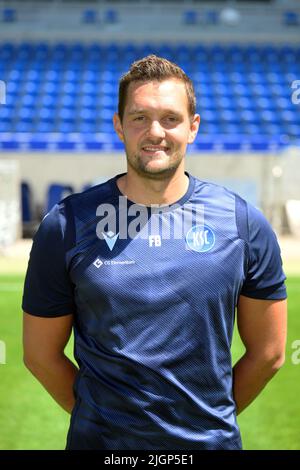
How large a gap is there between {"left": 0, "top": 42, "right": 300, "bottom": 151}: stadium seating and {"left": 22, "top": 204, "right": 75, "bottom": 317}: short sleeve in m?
16.3

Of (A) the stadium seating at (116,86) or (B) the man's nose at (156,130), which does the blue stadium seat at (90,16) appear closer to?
(A) the stadium seating at (116,86)

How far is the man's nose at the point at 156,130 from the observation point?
2244 mm

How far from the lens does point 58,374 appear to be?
2.58 m

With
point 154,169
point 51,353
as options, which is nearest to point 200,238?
point 154,169

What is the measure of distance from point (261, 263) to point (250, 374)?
0.50m

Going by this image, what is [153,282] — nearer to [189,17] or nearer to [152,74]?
[152,74]

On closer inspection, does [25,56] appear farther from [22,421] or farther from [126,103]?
[126,103]

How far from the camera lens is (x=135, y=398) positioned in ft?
7.29

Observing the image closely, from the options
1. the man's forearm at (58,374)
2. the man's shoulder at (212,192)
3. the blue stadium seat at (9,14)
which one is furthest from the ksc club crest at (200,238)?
the blue stadium seat at (9,14)

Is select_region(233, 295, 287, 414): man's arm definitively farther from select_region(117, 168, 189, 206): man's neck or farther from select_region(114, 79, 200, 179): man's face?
select_region(114, 79, 200, 179): man's face

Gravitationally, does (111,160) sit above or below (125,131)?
below

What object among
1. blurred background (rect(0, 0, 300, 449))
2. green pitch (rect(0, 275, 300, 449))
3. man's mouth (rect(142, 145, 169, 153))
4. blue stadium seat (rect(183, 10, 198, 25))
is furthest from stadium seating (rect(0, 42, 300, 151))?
man's mouth (rect(142, 145, 169, 153))

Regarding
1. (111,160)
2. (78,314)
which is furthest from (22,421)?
(111,160)
